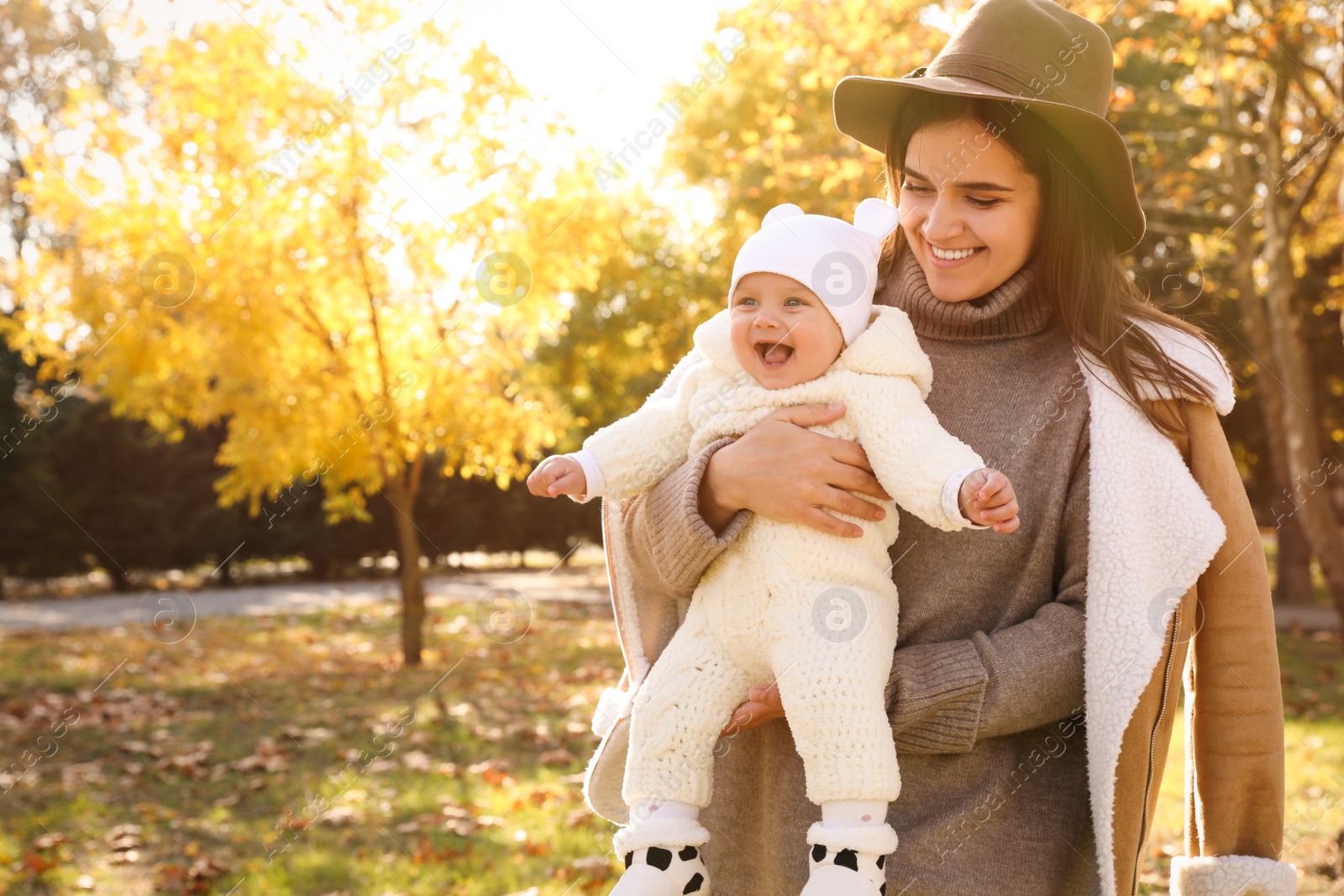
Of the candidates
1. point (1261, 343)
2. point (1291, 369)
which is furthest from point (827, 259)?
point (1261, 343)

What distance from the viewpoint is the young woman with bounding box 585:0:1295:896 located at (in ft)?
5.93

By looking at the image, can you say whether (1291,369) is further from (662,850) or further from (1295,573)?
(662,850)

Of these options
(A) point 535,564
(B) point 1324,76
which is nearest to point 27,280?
(B) point 1324,76

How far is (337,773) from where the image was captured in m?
6.42

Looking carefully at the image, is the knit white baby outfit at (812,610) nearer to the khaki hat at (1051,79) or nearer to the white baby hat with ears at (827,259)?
the white baby hat with ears at (827,259)

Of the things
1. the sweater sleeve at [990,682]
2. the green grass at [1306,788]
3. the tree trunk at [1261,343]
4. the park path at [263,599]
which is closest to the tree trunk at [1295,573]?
the tree trunk at [1261,343]

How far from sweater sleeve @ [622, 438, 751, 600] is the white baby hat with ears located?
0.34 m

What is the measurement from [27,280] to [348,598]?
29.9ft

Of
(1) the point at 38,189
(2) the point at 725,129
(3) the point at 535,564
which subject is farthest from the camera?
(3) the point at 535,564

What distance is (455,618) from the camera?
14.2 meters

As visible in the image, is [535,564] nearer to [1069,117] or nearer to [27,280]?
[27,280]

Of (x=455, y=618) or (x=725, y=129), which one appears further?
(x=455, y=618)

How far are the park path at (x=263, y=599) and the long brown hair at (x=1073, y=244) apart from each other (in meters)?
14.5

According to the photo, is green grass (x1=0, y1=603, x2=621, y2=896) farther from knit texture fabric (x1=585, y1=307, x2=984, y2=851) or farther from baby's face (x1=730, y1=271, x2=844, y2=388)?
baby's face (x1=730, y1=271, x2=844, y2=388)
